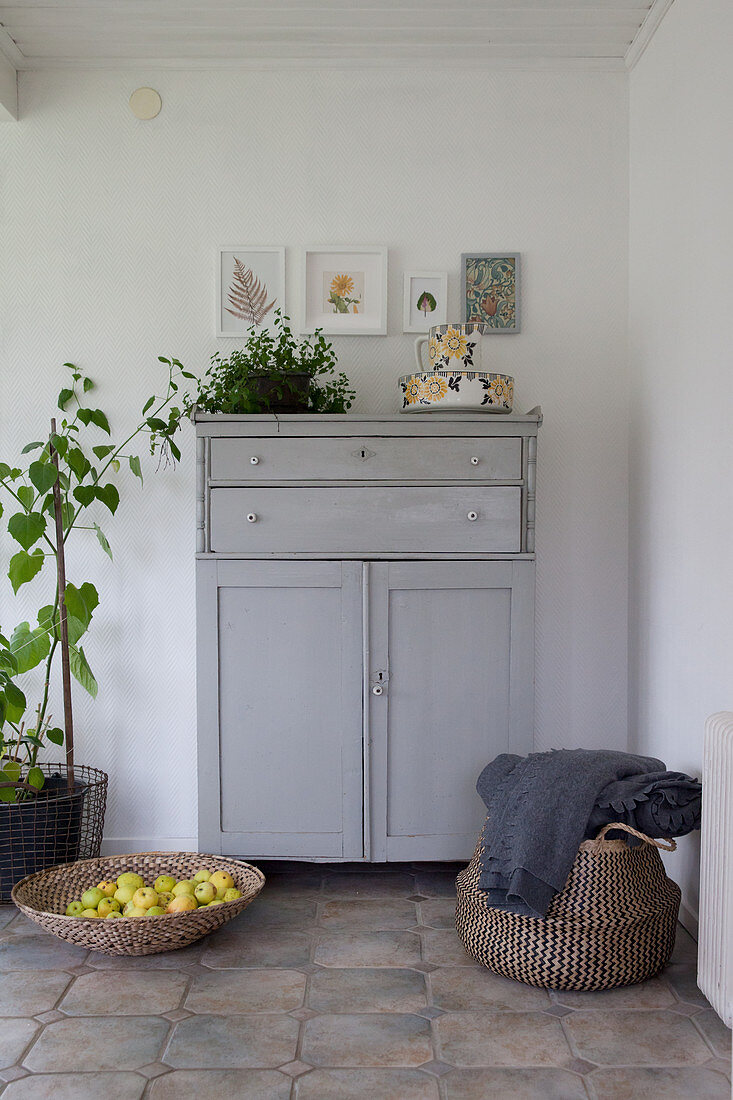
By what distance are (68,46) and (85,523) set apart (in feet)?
4.91

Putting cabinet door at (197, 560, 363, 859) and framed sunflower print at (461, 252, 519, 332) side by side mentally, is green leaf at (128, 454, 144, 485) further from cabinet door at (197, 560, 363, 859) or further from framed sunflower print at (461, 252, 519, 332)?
framed sunflower print at (461, 252, 519, 332)

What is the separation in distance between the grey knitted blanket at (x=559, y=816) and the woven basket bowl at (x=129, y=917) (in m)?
0.64

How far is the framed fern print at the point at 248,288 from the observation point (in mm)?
2896

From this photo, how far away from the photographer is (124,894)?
2293 mm

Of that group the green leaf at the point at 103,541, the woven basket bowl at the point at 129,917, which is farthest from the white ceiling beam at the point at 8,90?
the woven basket bowl at the point at 129,917

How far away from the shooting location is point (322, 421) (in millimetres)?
2516

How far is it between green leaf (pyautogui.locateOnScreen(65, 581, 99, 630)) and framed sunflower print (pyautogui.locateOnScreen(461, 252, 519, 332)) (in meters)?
1.47

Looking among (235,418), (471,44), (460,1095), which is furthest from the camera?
(471,44)

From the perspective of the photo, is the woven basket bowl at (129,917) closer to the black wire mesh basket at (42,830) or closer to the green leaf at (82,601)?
the black wire mesh basket at (42,830)

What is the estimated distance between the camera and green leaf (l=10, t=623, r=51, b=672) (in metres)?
2.64

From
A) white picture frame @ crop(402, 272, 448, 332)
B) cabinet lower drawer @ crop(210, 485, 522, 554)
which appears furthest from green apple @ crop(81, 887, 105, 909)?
white picture frame @ crop(402, 272, 448, 332)

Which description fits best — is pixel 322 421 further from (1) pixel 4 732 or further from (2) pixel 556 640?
(1) pixel 4 732

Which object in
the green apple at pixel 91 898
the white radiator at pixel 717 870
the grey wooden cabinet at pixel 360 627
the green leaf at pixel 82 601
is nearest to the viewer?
the white radiator at pixel 717 870

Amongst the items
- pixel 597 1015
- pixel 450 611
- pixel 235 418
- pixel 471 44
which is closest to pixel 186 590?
pixel 235 418
